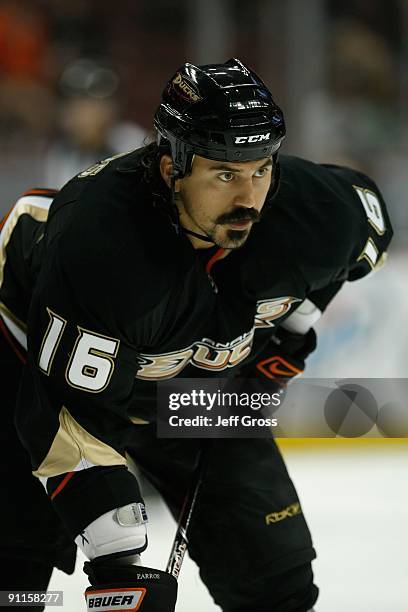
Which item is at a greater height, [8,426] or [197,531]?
[8,426]

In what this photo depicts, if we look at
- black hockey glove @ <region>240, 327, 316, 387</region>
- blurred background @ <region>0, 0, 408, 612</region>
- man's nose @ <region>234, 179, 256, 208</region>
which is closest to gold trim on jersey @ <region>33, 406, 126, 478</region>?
man's nose @ <region>234, 179, 256, 208</region>

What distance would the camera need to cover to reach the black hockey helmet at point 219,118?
1645 mm

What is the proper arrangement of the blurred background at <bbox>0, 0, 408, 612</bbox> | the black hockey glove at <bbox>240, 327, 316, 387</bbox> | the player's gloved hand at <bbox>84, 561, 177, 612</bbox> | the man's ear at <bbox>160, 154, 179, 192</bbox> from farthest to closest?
the blurred background at <bbox>0, 0, 408, 612</bbox>
the black hockey glove at <bbox>240, 327, 316, 387</bbox>
the man's ear at <bbox>160, 154, 179, 192</bbox>
the player's gloved hand at <bbox>84, 561, 177, 612</bbox>

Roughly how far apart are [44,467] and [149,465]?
51cm

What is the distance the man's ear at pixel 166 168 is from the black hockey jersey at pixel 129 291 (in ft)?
0.12

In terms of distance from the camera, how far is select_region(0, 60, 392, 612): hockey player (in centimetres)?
166

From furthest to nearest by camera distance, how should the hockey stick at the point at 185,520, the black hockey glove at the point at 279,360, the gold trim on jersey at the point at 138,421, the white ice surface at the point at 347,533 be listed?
the white ice surface at the point at 347,533, the black hockey glove at the point at 279,360, the gold trim on jersey at the point at 138,421, the hockey stick at the point at 185,520

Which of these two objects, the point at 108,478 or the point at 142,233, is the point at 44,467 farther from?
the point at 142,233

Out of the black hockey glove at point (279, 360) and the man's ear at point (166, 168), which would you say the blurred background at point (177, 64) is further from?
the man's ear at point (166, 168)

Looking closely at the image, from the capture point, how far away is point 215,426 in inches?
81.8

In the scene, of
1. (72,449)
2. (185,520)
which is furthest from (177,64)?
(72,449)

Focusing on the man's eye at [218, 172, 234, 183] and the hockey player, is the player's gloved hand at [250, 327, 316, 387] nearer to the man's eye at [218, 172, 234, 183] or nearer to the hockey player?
the hockey player

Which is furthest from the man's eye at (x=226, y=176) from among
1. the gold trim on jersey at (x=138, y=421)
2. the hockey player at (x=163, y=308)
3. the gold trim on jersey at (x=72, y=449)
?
the gold trim on jersey at (x=138, y=421)

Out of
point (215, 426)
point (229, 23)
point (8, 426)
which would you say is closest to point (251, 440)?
point (215, 426)
